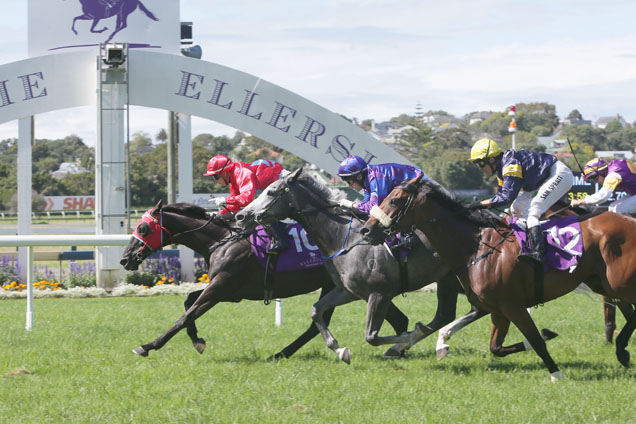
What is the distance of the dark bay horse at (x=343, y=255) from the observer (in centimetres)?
591

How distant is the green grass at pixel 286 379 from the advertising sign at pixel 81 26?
5.70 m

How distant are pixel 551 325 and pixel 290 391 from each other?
418 cm

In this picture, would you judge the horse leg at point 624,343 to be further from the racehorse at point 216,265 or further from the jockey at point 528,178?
the racehorse at point 216,265

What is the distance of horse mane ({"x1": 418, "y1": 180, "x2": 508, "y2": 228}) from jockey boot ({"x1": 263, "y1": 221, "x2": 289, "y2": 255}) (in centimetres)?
145

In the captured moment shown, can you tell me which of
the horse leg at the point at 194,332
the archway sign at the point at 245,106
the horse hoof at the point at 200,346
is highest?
the archway sign at the point at 245,106

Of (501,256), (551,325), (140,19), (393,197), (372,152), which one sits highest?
(140,19)

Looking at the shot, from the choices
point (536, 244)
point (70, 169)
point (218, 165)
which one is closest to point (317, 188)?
point (218, 165)

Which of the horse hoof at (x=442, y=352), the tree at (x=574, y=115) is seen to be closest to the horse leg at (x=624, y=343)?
the horse hoof at (x=442, y=352)

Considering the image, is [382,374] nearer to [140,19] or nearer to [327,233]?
[327,233]

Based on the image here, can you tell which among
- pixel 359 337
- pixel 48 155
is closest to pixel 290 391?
pixel 359 337

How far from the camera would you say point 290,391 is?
5094mm

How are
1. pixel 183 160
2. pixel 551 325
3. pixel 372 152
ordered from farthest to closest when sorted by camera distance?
pixel 183 160 → pixel 372 152 → pixel 551 325

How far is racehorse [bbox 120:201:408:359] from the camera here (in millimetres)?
6426

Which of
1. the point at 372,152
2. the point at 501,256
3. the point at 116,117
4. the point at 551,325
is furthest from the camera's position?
the point at 116,117
